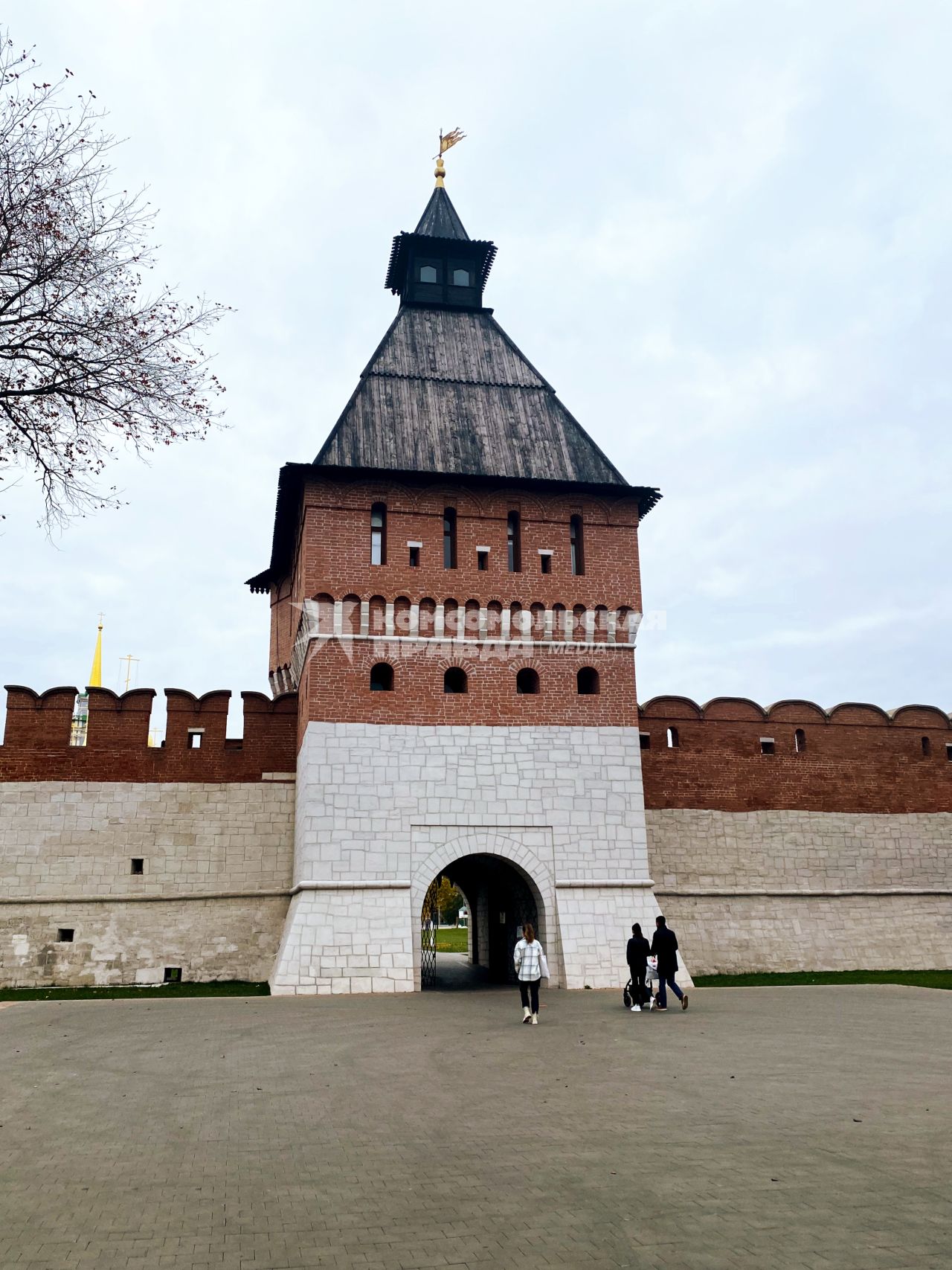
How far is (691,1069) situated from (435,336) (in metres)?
17.7

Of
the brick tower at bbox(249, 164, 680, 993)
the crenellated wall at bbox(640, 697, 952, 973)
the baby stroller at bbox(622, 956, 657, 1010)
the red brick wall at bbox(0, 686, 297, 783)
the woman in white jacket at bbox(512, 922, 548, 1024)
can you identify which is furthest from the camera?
the crenellated wall at bbox(640, 697, 952, 973)

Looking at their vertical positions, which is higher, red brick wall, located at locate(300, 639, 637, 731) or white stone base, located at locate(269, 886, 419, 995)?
red brick wall, located at locate(300, 639, 637, 731)

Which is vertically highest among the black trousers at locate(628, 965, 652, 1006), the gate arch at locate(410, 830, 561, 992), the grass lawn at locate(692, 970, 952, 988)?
the gate arch at locate(410, 830, 561, 992)

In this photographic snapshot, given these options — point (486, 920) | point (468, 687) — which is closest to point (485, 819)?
point (468, 687)

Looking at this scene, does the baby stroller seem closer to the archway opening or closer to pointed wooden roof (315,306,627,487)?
the archway opening

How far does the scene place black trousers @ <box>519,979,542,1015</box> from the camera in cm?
1256

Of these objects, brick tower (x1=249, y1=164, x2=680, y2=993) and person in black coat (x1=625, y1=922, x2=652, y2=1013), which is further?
brick tower (x1=249, y1=164, x2=680, y2=993)

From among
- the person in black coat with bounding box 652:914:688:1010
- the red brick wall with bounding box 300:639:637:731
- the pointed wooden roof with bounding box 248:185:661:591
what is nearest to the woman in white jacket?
the person in black coat with bounding box 652:914:688:1010

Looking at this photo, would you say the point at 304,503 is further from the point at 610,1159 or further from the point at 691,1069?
the point at 610,1159

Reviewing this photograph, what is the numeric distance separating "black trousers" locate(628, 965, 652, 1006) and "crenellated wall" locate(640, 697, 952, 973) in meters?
5.73

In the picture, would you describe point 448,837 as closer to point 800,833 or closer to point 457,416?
point 800,833

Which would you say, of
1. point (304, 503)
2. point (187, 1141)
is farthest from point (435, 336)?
point (187, 1141)

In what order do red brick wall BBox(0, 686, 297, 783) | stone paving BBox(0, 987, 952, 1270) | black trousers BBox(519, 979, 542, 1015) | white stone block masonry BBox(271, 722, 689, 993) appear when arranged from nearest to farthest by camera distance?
stone paving BBox(0, 987, 952, 1270), black trousers BBox(519, 979, 542, 1015), white stone block masonry BBox(271, 722, 689, 993), red brick wall BBox(0, 686, 297, 783)

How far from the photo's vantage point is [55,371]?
360 inches
